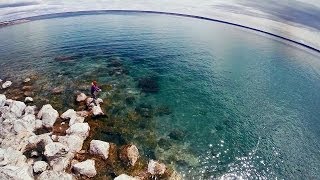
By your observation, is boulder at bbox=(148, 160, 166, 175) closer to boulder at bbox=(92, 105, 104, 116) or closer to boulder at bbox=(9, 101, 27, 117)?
boulder at bbox=(92, 105, 104, 116)

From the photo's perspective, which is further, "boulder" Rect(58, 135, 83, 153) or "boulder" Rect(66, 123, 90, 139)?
"boulder" Rect(66, 123, 90, 139)

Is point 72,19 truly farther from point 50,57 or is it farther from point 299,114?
point 299,114

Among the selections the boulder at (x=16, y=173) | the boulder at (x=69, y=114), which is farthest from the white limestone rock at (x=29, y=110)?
the boulder at (x=16, y=173)

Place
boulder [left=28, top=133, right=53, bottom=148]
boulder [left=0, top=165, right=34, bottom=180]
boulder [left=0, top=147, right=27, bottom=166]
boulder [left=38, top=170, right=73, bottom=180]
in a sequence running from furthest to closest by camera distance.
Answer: boulder [left=28, top=133, right=53, bottom=148] → boulder [left=0, top=147, right=27, bottom=166] → boulder [left=38, top=170, right=73, bottom=180] → boulder [left=0, top=165, right=34, bottom=180]

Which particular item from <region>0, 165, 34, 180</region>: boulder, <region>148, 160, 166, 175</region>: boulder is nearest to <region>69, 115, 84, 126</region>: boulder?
<region>0, 165, 34, 180</region>: boulder

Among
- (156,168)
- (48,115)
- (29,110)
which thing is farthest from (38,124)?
(156,168)

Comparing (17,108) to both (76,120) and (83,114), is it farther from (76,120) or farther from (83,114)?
(83,114)

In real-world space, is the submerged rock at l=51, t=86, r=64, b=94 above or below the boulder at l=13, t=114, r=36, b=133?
below
